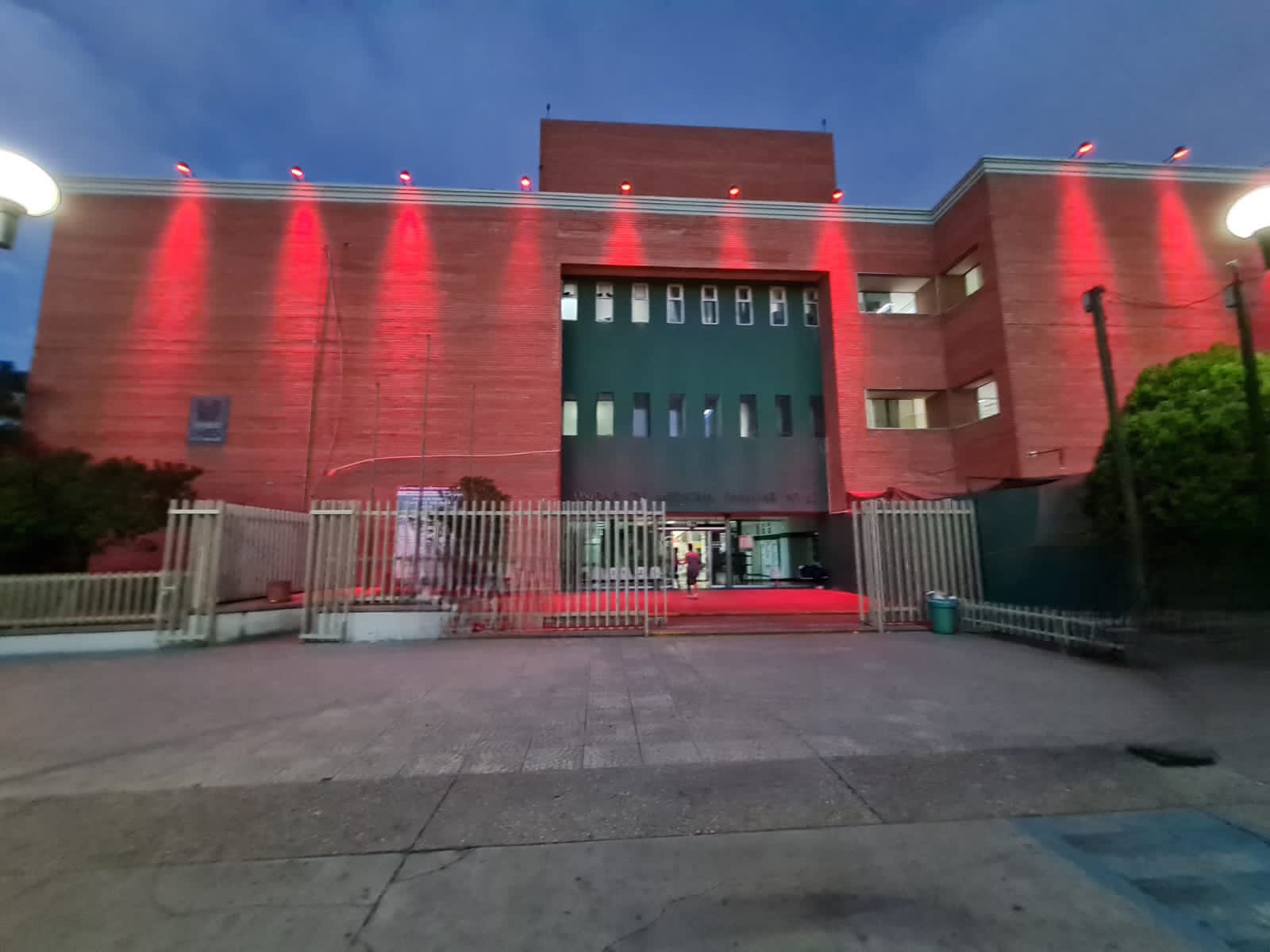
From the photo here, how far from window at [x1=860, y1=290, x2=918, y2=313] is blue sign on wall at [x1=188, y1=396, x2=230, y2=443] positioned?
21515 mm

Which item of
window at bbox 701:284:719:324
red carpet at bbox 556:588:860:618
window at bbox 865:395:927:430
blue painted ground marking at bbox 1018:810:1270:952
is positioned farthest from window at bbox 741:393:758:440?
blue painted ground marking at bbox 1018:810:1270:952

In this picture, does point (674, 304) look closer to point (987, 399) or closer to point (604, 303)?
point (604, 303)

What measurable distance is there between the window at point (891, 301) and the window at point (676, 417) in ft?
24.8

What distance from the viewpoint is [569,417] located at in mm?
20281

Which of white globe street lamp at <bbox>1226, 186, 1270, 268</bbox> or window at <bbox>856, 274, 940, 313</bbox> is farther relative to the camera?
window at <bbox>856, 274, 940, 313</bbox>

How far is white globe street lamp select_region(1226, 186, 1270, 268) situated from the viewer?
4668 millimetres

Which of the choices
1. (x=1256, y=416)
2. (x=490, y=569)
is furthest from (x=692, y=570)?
(x=1256, y=416)

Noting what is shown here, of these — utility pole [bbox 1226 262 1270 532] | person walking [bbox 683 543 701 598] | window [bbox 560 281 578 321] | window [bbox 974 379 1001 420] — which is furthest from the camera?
window [bbox 560 281 578 321]

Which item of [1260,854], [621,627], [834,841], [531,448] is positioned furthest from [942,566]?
[531,448]

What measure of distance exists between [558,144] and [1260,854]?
2824 cm

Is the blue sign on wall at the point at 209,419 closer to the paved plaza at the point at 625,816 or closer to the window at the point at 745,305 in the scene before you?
the paved plaza at the point at 625,816

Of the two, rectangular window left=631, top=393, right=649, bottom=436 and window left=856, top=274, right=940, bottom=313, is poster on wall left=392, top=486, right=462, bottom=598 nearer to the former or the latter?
rectangular window left=631, top=393, right=649, bottom=436

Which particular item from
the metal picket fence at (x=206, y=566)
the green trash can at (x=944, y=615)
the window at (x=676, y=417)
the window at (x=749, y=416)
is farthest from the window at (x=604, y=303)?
the green trash can at (x=944, y=615)

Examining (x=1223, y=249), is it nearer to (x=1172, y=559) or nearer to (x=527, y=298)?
(x=1172, y=559)
